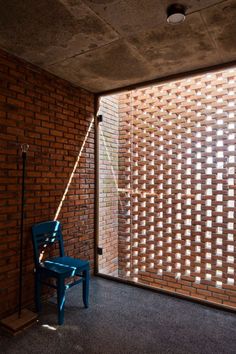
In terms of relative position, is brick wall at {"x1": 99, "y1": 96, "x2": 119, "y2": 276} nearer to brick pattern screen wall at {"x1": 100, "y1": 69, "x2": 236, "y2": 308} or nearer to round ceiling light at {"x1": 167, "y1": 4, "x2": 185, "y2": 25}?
brick pattern screen wall at {"x1": 100, "y1": 69, "x2": 236, "y2": 308}

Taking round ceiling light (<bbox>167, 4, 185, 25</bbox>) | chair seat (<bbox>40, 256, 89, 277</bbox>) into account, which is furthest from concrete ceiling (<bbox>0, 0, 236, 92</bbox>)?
chair seat (<bbox>40, 256, 89, 277</bbox>)

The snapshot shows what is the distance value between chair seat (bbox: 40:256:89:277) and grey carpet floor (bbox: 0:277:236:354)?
18.4 inches

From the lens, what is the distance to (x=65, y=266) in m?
2.41

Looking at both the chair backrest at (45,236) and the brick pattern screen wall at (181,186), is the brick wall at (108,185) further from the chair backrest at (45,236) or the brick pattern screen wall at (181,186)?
the chair backrest at (45,236)

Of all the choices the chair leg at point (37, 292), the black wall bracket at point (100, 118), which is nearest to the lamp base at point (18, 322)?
the chair leg at point (37, 292)

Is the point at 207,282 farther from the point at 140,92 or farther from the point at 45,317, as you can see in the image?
the point at 140,92

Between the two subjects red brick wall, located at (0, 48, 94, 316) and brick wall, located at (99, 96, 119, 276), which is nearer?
red brick wall, located at (0, 48, 94, 316)

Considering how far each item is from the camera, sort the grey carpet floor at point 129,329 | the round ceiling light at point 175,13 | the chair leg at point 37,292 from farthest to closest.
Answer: the chair leg at point 37,292
the grey carpet floor at point 129,329
the round ceiling light at point 175,13

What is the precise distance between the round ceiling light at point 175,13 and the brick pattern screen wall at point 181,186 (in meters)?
1.38

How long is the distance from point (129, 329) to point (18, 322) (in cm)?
100

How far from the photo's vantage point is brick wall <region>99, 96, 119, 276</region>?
360 cm

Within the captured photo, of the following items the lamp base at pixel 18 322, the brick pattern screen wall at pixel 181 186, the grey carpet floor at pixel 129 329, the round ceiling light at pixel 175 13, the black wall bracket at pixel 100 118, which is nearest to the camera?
the round ceiling light at pixel 175 13

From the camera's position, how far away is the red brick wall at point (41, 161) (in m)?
2.34

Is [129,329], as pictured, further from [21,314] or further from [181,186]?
[181,186]
